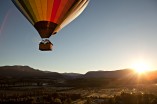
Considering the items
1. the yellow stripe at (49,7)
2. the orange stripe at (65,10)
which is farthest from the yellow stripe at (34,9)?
the orange stripe at (65,10)

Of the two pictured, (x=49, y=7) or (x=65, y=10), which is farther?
(x=65, y=10)

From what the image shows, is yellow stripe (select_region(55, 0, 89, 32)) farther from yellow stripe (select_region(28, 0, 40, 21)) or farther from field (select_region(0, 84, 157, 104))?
field (select_region(0, 84, 157, 104))

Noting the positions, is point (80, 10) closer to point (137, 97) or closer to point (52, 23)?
point (52, 23)

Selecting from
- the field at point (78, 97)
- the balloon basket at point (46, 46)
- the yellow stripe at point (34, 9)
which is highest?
the yellow stripe at point (34, 9)

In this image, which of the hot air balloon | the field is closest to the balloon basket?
the hot air balloon

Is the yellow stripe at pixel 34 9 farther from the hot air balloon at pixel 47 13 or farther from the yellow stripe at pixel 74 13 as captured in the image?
the yellow stripe at pixel 74 13

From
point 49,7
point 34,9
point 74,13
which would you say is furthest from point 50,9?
point 74,13

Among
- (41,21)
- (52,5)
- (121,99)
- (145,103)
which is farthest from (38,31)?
(121,99)

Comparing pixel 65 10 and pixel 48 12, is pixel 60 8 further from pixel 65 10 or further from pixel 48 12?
pixel 48 12
